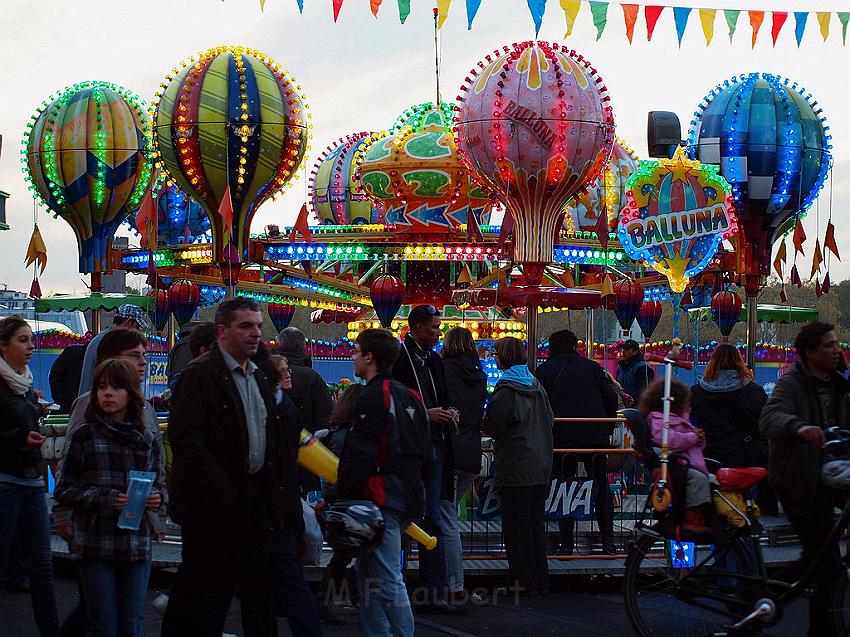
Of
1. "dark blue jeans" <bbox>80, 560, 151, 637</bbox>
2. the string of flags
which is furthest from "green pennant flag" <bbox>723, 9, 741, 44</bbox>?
"dark blue jeans" <bbox>80, 560, 151, 637</bbox>

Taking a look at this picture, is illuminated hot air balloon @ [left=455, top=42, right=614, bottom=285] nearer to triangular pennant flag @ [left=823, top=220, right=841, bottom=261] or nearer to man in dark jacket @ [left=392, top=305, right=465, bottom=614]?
triangular pennant flag @ [left=823, top=220, right=841, bottom=261]

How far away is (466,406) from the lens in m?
8.15

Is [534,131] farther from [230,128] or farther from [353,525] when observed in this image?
[353,525]

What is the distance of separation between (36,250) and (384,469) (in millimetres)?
14268

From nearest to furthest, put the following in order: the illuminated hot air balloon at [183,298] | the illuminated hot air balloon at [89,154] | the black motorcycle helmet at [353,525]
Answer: the black motorcycle helmet at [353,525] < the illuminated hot air balloon at [89,154] < the illuminated hot air balloon at [183,298]

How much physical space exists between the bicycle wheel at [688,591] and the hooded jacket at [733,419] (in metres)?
2.05

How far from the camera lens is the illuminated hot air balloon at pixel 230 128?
55.1 feet

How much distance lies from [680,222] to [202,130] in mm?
6187

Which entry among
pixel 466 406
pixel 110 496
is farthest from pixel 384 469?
pixel 466 406

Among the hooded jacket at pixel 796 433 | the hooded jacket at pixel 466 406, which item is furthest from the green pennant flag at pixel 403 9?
the hooded jacket at pixel 796 433

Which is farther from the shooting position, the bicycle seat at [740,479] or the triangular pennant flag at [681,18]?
the triangular pennant flag at [681,18]

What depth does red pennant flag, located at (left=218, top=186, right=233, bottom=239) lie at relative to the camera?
16.5 metres

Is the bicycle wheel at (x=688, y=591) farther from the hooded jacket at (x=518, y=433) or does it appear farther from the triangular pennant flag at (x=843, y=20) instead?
the triangular pennant flag at (x=843, y=20)

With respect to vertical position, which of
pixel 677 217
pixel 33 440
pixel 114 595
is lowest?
pixel 114 595
